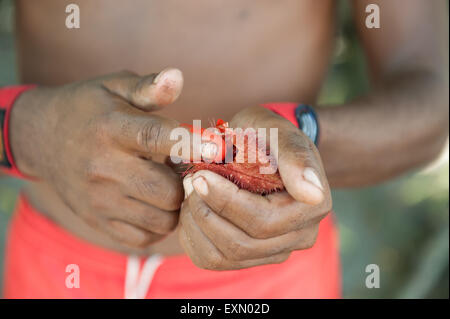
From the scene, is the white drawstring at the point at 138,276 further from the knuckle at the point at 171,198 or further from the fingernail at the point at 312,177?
the fingernail at the point at 312,177

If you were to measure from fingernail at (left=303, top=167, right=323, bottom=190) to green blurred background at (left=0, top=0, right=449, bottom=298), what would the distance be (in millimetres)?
1062

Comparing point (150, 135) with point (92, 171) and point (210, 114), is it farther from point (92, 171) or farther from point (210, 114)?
point (210, 114)

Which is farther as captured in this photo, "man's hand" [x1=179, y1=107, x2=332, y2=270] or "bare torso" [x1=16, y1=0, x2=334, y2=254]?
"bare torso" [x1=16, y1=0, x2=334, y2=254]

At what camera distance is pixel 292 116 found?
599mm

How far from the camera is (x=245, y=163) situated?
0.48 m

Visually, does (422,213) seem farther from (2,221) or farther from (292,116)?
(2,221)

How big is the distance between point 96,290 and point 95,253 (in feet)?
0.22

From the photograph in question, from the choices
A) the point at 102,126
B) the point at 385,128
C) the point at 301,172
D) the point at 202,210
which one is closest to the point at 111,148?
the point at 102,126

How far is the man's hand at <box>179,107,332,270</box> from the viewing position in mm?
419

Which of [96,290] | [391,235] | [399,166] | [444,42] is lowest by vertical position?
[391,235]

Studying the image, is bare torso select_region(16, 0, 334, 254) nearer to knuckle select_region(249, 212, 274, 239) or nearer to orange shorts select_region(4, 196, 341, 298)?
orange shorts select_region(4, 196, 341, 298)

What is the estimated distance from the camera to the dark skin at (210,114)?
48cm

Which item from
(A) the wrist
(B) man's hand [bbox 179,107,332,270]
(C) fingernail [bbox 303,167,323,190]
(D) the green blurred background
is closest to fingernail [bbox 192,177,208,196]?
(B) man's hand [bbox 179,107,332,270]

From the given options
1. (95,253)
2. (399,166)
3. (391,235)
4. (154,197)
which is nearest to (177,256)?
(95,253)
